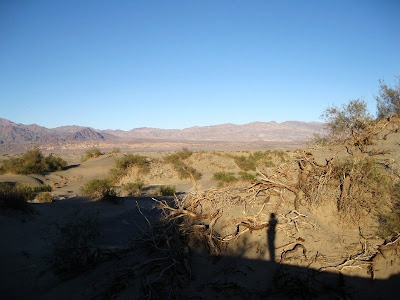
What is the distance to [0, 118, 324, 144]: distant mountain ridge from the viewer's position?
9775 centimetres

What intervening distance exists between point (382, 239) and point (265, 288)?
6.34 ft

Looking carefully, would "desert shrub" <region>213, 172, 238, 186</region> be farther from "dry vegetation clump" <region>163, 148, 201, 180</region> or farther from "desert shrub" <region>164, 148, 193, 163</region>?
"desert shrub" <region>164, 148, 193, 163</region>

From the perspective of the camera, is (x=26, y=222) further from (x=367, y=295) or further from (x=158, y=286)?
(x=367, y=295)

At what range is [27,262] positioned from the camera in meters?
6.04

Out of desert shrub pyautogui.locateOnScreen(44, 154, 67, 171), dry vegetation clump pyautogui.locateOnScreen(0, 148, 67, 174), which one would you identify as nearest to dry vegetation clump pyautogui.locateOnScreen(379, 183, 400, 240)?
dry vegetation clump pyautogui.locateOnScreen(0, 148, 67, 174)

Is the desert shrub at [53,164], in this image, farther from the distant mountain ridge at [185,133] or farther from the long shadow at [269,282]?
the distant mountain ridge at [185,133]

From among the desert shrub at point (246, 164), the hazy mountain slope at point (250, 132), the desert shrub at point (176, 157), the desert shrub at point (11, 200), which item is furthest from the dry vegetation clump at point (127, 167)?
the hazy mountain slope at point (250, 132)

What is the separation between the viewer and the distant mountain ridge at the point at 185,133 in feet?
321

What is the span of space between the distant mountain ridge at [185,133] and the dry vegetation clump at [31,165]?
74.1 metres

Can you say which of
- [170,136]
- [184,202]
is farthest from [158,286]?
[170,136]

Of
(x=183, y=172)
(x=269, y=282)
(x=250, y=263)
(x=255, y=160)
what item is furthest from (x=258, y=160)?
(x=269, y=282)

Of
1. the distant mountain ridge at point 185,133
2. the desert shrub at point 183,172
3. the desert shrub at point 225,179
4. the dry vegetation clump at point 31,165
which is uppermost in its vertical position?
the distant mountain ridge at point 185,133

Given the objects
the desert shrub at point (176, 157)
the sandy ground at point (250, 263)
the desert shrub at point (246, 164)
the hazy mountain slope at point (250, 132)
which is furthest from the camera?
the hazy mountain slope at point (250, 132)

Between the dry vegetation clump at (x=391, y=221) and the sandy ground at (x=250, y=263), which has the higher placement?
the dry vegetation clump at (x=391, y=221)
